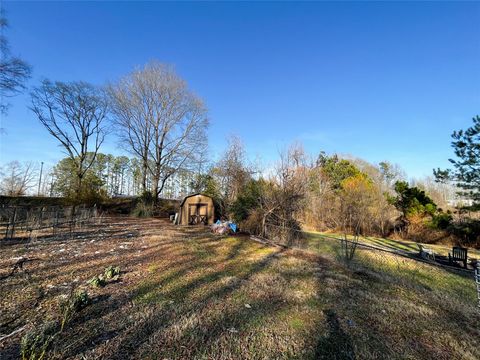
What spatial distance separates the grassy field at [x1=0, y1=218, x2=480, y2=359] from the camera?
231cm

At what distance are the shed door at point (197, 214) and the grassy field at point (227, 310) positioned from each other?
9.08 metres

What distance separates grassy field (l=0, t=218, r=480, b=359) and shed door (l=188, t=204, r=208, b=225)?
9.08m

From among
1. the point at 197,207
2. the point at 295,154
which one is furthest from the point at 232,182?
the point at 295,154

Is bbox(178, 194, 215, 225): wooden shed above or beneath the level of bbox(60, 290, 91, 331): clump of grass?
above

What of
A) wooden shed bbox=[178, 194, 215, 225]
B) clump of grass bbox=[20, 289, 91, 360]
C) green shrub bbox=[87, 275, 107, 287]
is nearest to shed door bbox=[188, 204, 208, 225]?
wooden shed bbox=[178, 194, 215, 225]

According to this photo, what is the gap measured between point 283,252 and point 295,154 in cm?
435

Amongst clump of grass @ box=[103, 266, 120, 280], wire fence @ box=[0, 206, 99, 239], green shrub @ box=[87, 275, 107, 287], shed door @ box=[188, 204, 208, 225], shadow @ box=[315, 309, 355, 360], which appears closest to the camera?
shadow @ box=[315, 309, 355, 360]

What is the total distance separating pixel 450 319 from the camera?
342cm

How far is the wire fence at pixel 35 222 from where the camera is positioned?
289 inches

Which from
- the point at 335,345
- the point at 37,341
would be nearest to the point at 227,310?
the point at 335,345

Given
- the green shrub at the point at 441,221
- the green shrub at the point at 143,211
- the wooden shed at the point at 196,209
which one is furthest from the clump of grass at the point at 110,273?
the green shrub at the point at 441,221

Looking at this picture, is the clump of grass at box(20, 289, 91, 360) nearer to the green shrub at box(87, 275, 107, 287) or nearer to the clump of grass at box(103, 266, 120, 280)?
the green shrub at box(87, 275, 107, 287)

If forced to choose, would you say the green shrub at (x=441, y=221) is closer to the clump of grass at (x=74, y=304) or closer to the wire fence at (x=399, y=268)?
the wire fence at (x=399, y=268)

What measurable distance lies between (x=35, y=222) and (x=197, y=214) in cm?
807
